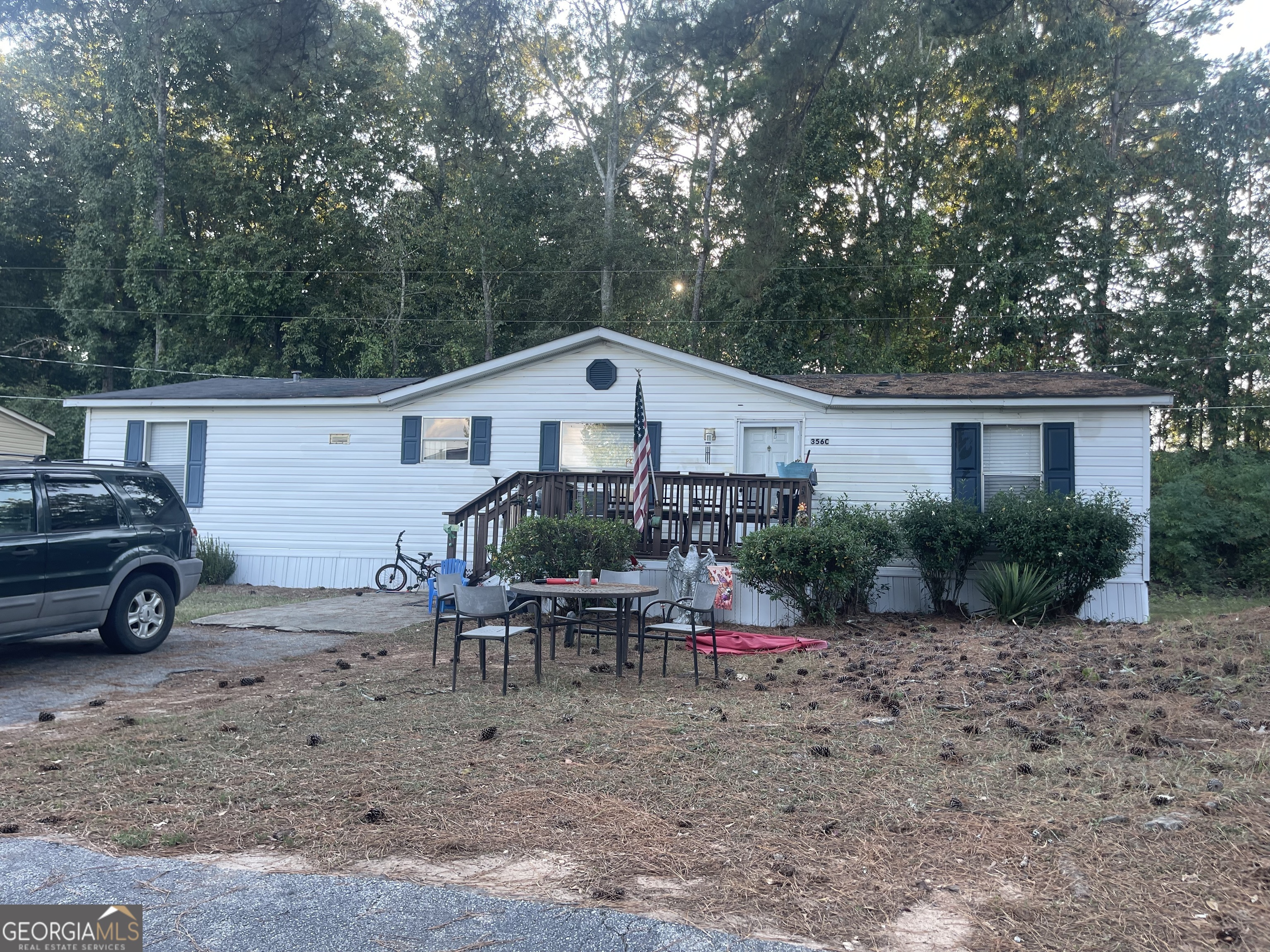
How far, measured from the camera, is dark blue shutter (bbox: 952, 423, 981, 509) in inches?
523

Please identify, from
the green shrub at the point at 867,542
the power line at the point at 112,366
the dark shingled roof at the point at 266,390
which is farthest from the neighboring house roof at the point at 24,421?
the green shrub at the point at 867,542

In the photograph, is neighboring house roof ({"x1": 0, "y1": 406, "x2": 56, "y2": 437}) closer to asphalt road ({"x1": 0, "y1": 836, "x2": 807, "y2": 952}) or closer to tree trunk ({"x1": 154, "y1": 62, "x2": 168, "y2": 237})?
tree trunk ({"x1": 154, "y1": 62, "x2": 168, "y2": 237})

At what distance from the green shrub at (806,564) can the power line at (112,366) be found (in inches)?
756

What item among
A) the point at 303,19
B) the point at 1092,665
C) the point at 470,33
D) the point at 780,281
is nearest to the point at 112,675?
the point at 303,19

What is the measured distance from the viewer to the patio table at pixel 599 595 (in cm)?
728

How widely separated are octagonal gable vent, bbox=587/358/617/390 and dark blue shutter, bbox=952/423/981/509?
5.11m

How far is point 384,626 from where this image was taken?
10.9 metres

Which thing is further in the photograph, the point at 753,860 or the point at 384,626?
the point at 384,626

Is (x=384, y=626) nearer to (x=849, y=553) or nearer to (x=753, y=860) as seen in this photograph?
(x=849, y=553)

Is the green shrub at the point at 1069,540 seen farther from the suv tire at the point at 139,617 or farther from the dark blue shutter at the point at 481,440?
the suv tire at the point at 139,617

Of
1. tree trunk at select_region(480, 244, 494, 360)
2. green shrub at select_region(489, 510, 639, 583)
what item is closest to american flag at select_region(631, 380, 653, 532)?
green shrub at select_region(489, 510, 639, 583)

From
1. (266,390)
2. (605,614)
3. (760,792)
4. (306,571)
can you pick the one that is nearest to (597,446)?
(605,614)

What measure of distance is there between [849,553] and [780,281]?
16731 mm

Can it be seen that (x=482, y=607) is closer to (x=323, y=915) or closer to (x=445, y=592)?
(x=445, y=592)
